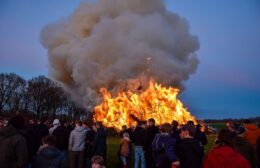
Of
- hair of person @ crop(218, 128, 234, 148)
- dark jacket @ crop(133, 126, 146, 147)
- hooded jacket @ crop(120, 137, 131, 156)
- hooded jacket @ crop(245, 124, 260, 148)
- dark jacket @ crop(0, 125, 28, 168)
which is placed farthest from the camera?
hooded jacket @ crop(120, 137, 131, 156)

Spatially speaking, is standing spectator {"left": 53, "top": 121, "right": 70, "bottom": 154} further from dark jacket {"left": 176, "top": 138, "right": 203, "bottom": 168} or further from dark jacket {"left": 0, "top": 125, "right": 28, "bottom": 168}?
dark jacket {"left": 176, "top": 138, "right": 203, "bottom": 168}

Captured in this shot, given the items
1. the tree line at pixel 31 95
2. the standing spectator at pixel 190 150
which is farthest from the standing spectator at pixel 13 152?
the tree line at pixel 31 95

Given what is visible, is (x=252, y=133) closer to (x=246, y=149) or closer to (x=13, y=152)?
(x=246, y=149)

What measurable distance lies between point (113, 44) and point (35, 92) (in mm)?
14284

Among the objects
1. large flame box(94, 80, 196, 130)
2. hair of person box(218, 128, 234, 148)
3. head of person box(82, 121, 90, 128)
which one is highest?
large flame box(94, 80, 196, 130)

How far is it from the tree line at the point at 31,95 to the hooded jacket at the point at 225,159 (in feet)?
173

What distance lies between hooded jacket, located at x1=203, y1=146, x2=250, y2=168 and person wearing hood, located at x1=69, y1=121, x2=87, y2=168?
808 centimetres

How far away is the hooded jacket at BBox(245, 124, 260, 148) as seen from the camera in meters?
11.1

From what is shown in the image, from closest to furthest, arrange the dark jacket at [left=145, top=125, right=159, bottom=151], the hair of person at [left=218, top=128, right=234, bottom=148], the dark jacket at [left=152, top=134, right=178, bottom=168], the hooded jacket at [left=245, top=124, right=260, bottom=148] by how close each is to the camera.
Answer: the hair of person at [left=218, top=128, right=234, bottom=148] → the dark jacket at [left=152, top=134, right=178, bottom=168] → the hooded jacket at [left=245, top=124, right=260, bottom=148] → the dark jacket at [left=145, top=125, right=159, bottom=151]

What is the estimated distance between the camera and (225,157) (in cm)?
657

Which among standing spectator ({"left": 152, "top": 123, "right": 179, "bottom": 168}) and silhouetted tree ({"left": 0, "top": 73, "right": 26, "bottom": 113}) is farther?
silhouetted tree ({"left": 0, "top": 73, "right": 26, "bottom": 113})

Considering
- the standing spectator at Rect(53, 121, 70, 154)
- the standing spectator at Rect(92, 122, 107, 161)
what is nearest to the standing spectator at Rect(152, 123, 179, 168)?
the standing spectator at Rect(92, 122, 107, 161)

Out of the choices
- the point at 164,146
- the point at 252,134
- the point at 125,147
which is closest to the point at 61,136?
the point at 125,147

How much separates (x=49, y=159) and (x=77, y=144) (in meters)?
6.85
